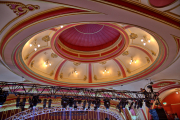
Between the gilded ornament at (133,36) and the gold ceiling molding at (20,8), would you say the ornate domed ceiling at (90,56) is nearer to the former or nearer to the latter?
the gilded ornament at (133,36)

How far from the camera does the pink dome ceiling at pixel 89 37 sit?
984cm

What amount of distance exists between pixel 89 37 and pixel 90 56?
1.83 metres

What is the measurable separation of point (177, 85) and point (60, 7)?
1322cm

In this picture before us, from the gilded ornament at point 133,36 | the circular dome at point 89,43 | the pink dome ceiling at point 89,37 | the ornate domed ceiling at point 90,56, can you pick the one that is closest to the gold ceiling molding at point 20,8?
the ornate domed ceiling at point 90,56

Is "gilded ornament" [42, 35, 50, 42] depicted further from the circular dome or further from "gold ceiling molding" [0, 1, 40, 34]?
"gold ceiling molding" [0, 1, 40, 34]

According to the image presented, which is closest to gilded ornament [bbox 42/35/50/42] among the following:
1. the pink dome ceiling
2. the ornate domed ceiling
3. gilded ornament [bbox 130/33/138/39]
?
the ornate domed ceiling

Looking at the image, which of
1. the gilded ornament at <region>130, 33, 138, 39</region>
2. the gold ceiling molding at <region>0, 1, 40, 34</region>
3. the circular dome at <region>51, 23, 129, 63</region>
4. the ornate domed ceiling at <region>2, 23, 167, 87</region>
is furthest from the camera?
the circular dome at <region>51, 23, 129, 63</region>

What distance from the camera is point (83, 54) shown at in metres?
11.6

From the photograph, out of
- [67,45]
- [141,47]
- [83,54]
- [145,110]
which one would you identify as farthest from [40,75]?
[145,110]

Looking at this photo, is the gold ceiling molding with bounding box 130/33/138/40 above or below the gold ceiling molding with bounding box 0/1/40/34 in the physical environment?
above

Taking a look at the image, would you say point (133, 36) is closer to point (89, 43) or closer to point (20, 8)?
point (89, 43)

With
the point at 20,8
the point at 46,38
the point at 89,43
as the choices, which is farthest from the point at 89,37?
the point at 20,8

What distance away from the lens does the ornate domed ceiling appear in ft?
29.1

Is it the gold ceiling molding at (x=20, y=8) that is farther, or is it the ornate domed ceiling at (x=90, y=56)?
the ornate domed ceiling at (x=90, y=56)
